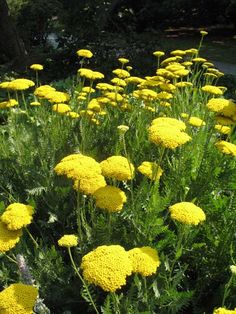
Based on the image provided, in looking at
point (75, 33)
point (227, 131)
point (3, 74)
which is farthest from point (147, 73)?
point (227, 131)

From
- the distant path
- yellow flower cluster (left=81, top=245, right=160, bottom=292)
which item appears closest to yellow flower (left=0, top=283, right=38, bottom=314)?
yellow flower cluster (left=81, top=245, right=160, bottom=292)

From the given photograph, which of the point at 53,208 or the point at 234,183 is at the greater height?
the point at 234,183

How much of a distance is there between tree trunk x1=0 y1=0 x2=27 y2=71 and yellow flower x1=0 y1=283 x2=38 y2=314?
26.0 ft

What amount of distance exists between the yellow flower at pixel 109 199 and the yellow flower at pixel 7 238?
1.23 ft

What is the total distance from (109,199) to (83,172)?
0.56 ft

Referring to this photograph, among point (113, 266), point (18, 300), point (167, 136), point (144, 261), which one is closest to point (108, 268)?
point (113, 266)

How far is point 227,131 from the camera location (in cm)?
299

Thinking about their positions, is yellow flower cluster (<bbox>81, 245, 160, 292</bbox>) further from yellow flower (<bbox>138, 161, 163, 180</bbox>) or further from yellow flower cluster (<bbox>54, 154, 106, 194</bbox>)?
yellow flower (<bbox>138, 161, 163, 180</bbox>)

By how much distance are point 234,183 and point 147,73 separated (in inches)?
225

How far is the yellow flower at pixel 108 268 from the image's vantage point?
1516mm

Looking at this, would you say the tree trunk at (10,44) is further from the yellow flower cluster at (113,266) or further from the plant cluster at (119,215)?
the yellow flower cluster at (113,266)

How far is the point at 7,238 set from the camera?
6.26 feet

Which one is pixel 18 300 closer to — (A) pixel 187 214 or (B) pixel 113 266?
(B) pixel 113 266

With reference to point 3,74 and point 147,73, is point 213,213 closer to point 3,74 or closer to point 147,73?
point 147,73
